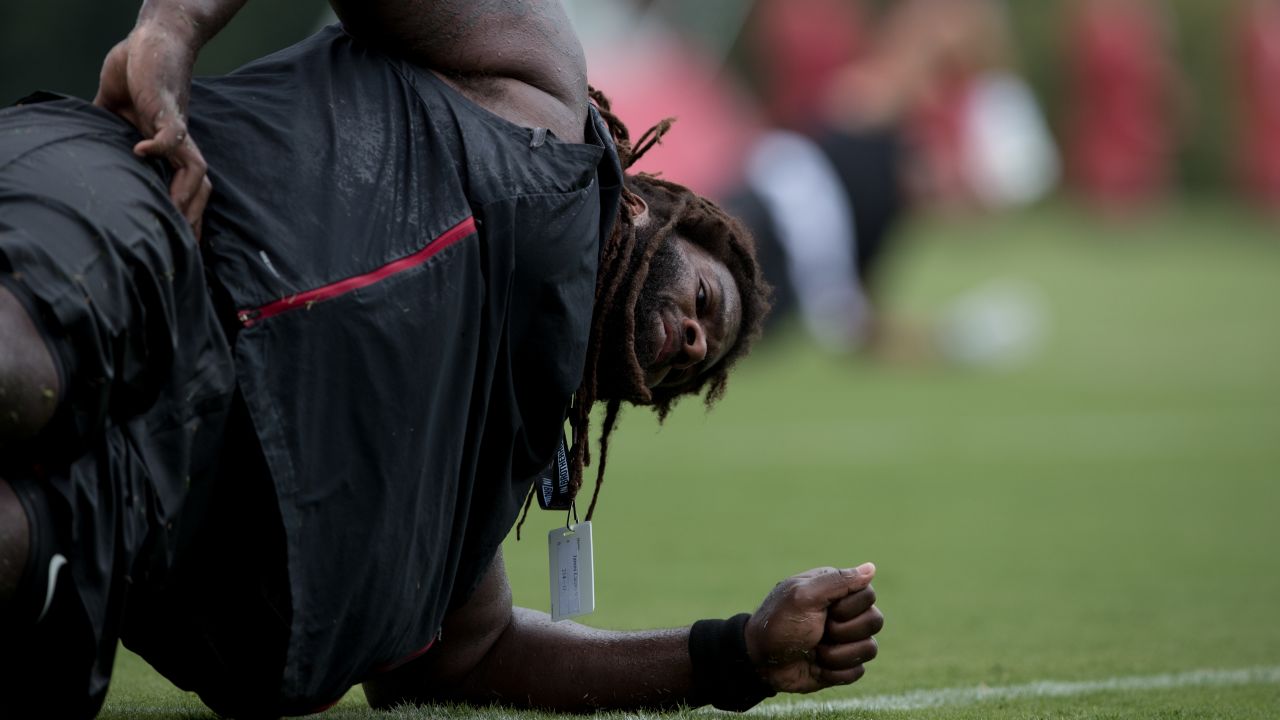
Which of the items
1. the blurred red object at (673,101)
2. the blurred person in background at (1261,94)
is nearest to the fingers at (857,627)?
the blurred red object at (673,101)

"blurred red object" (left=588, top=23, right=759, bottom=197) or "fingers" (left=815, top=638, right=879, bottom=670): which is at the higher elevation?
"fingers" (left=815, top=638, right=879, bottom=670)

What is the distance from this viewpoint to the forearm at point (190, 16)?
2449mm

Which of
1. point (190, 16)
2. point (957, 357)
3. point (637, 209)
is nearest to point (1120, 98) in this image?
point (957, 357)

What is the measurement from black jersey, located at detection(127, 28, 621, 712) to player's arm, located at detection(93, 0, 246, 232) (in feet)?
0.23

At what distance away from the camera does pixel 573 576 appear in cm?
311

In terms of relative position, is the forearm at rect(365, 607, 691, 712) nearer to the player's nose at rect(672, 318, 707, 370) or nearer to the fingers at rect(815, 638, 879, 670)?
the fingers at rect(815, 638, 879, 670)

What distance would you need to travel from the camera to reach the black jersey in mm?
2395

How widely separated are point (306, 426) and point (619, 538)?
10.6 feet

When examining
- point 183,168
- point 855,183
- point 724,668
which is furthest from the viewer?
point 855,183

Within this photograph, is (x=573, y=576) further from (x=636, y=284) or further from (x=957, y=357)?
(x=957, y=357)

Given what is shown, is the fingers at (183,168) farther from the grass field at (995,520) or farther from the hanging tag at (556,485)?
the grass field at (995,520)

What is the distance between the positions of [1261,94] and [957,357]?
628 inches

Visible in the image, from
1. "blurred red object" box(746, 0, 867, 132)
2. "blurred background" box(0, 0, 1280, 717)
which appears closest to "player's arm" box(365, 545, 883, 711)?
"blurred background" box(0, 0, 1280, 717)

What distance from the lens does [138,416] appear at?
7.44 ft
